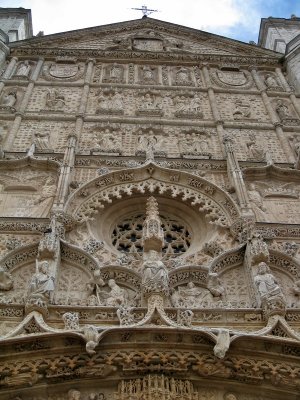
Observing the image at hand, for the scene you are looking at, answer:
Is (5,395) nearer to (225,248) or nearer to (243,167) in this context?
(225,248)

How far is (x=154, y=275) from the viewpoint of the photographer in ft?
24.7

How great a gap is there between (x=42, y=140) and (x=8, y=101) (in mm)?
2458

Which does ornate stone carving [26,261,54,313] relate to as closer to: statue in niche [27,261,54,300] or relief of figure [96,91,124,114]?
statue in niche [27,261,54,300]

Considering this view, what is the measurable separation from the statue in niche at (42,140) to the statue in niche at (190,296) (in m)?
5.19

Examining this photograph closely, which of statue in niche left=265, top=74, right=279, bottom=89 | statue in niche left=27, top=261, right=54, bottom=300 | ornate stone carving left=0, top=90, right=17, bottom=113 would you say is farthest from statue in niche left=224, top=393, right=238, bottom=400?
statue in niche left=265, top=74, right=279, bottom=89

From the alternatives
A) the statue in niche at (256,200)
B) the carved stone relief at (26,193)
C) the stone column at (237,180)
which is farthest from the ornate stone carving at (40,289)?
the statue in niche at (256,200)

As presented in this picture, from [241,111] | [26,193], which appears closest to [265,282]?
[26,193]

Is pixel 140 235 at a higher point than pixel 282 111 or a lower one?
lower

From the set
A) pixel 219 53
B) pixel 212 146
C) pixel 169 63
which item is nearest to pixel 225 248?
pixel 212 146

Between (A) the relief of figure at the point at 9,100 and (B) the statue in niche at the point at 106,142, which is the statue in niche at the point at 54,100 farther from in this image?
(B) the statue in niche at the point at 106,142

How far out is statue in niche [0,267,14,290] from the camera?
8.06 metres

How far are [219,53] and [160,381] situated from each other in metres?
13.0

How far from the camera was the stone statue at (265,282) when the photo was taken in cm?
743

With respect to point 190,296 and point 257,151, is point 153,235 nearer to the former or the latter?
point 190,296
